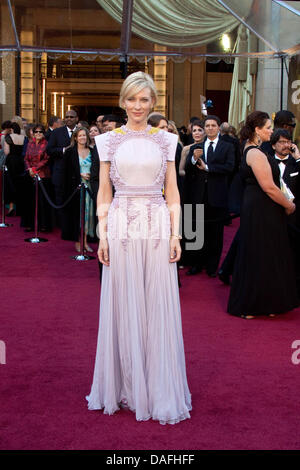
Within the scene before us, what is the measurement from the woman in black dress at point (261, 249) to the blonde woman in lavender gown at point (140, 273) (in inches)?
91.8

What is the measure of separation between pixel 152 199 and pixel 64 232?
6.01 meters

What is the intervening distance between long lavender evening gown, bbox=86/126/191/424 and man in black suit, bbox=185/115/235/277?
412 centimetres

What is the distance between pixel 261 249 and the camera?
6098mm

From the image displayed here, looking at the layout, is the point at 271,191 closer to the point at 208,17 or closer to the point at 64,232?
the point at 64,232

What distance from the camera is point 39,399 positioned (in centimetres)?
412

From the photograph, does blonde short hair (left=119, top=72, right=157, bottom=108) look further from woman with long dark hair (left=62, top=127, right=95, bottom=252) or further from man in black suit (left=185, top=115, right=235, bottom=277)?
A: woman with long dark hair (left=62, top=127, right=95, bottom=252)

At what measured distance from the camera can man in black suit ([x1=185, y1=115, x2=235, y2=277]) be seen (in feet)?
26.0

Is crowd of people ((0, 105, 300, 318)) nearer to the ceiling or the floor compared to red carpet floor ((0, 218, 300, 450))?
nearer to the ceiling

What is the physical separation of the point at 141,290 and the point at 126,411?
28.9 inches

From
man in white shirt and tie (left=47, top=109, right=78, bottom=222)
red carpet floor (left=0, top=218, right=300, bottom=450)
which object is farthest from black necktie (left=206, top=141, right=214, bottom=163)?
man in white shirt and tie (left=47, top=109, right=78, bottom=222)

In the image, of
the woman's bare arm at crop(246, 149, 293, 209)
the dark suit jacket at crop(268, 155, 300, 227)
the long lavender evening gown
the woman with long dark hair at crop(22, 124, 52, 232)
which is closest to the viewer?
the long lavender evening gown

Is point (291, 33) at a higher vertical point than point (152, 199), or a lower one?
higher
